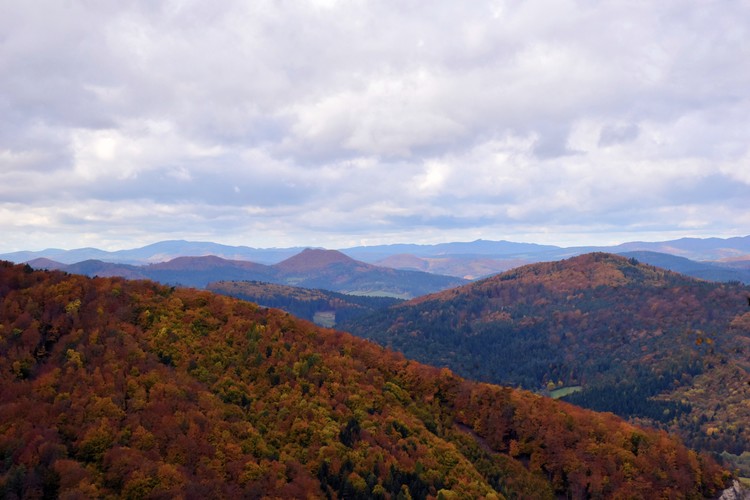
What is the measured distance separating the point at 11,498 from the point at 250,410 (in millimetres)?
41577

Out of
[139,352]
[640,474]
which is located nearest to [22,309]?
[139,352]

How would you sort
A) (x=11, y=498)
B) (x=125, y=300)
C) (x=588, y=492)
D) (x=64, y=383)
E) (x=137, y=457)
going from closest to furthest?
(x=11, y=498), (x=137, y=457), (x=64, y=383), (x=588, y=492), (x=125, y=300)

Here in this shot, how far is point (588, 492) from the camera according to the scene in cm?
10131

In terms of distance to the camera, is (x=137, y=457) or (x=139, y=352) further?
(x=139, y=352)

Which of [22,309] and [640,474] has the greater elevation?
[22,309]

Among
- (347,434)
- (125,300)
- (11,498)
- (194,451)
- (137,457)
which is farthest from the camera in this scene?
(125,300)

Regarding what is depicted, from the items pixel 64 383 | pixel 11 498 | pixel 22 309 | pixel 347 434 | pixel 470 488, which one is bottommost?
pixel 470 488

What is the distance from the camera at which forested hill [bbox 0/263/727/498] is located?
71312mm

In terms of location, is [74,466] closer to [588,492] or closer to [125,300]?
[125,300]

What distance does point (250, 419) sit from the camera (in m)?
92.2

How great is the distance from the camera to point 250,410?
94750mm

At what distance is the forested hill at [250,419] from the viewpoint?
7131 cm

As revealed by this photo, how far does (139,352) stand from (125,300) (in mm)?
26324

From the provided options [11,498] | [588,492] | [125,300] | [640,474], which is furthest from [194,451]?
[640,474]
